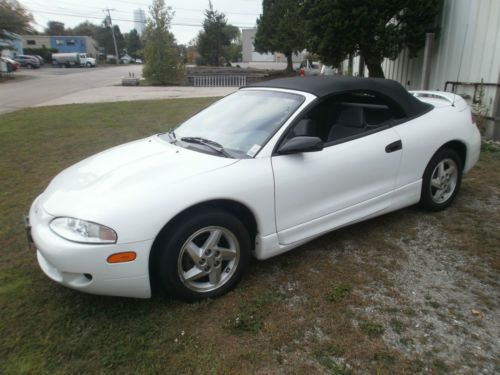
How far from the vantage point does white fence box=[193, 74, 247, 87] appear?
27172 mm

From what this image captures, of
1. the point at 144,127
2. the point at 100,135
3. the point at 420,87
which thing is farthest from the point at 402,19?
the point at 100,135

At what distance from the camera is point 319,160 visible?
298 cm

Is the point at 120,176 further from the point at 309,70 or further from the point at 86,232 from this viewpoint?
the point at 309,70

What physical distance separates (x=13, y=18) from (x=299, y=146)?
3741cm

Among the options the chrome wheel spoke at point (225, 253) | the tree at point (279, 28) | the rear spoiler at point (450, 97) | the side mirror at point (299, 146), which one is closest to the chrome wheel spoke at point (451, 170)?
the rear spoiler at point (450, 97)

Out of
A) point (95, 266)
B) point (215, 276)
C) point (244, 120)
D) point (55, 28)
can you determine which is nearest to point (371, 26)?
point (244, 120)

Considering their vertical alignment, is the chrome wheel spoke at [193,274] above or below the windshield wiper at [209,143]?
below

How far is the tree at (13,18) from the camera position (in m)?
31.2

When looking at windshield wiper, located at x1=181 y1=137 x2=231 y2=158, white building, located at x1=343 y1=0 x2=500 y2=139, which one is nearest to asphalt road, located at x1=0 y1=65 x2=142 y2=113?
windshield wiper, located at x1=181 y1=137 x2=231 y2=158

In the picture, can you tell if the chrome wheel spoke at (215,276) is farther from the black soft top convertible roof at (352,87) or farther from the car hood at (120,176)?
the black soft top convertible roof at (352,87)

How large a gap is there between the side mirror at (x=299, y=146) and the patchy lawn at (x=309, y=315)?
97 cm

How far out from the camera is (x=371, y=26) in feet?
30.4

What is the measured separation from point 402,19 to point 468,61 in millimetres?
2283

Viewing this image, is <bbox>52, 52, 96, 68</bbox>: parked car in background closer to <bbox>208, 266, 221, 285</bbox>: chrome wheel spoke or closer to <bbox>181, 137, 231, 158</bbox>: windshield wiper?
<bbox>181, 137, 231, 158</bbox>: windshield wiper
